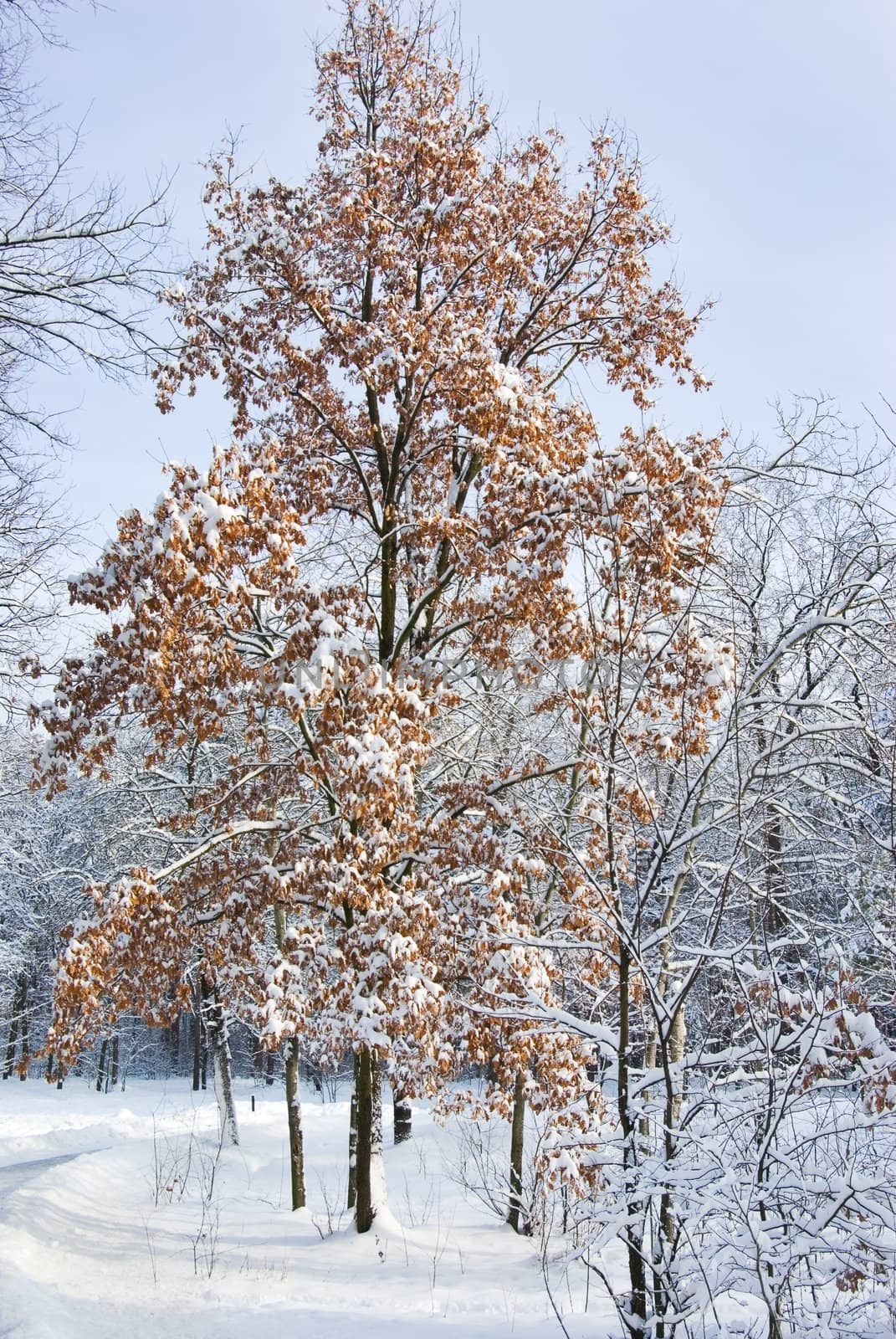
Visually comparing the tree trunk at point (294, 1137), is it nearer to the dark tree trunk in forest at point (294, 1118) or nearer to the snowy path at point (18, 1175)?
the dark tree trunk in forest at point (294, 1118)

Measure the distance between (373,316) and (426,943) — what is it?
6041mm

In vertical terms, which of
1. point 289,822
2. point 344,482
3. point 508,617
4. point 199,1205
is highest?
point 344,482

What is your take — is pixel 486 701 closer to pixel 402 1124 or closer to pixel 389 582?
pixel 389 582

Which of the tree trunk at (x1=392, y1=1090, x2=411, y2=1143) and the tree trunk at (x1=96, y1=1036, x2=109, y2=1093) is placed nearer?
the tree trunk at (x1=392, y1=1090, x2=411, y2=1143)

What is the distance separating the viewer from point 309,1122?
19172 mm

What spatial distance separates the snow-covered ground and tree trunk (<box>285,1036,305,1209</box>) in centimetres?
26

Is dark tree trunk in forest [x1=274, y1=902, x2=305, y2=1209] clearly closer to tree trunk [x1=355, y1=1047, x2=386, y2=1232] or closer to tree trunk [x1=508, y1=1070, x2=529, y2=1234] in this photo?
tree trunk [x1=355, y1=1047, x2=386, y2=1232]

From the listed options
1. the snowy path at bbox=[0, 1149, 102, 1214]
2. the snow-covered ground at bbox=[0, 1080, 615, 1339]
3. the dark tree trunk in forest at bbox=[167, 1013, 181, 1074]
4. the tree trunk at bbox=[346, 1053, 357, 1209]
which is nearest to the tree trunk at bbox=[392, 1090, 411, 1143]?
the snow-covered ground at bbox=[0, 1080, 615, 1339]

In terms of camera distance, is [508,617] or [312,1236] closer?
[508,617]

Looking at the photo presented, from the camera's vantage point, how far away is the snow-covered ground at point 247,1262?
5.72 metres

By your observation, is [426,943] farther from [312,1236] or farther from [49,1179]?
[49,1179]

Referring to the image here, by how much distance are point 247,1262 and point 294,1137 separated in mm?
4435

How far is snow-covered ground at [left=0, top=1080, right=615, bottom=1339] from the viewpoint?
572cm

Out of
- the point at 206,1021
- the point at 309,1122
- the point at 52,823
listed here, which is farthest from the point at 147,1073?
the point at 206,1021
